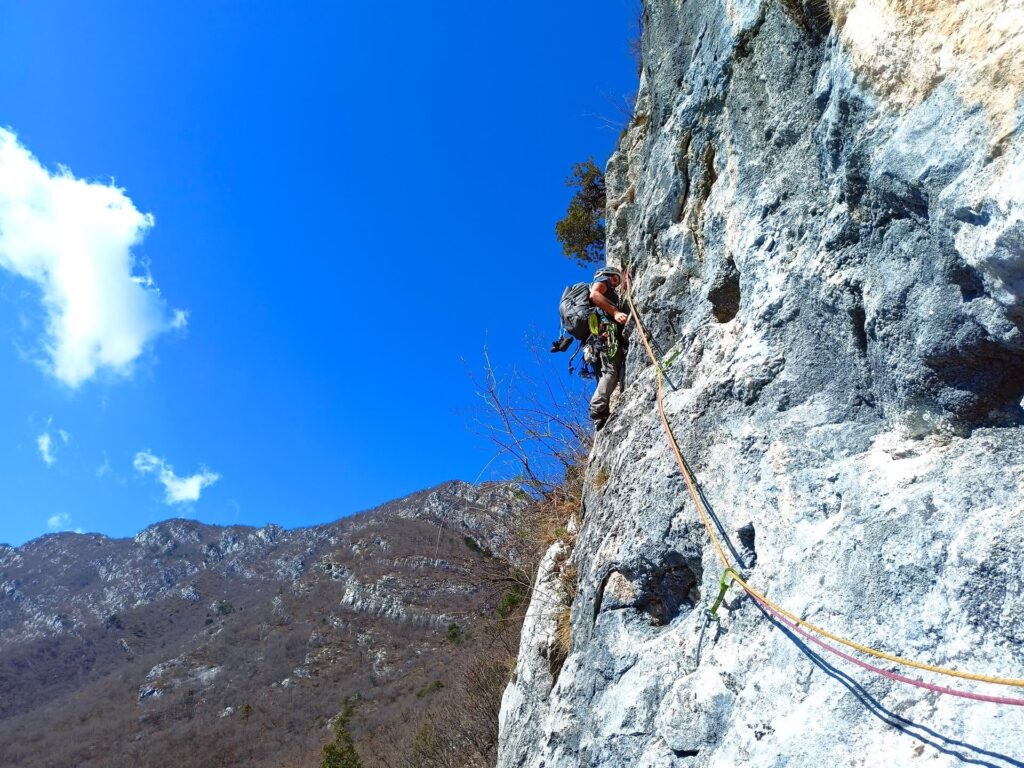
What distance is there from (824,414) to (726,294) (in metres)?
1.25

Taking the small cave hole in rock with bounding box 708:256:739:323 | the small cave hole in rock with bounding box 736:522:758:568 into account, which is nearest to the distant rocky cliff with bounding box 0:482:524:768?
the small cave hole in rock with bounding box 708:256:739:323

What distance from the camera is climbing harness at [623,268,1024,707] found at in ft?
7.00

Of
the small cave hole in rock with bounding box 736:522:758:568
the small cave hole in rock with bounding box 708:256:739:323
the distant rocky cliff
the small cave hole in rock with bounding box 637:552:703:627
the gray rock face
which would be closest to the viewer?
the gray rock face

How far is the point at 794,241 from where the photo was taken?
12.1ft

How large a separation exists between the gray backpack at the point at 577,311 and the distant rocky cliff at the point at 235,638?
2.66m

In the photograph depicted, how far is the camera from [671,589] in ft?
13.4

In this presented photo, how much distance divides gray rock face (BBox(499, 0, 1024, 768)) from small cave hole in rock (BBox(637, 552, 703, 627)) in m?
0.02

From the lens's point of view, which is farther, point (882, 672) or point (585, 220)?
point (585, 220)

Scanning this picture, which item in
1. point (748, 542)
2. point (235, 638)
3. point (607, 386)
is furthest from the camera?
point (235, 638)

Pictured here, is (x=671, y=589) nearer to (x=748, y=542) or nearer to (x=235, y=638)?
(x=748, y=542)

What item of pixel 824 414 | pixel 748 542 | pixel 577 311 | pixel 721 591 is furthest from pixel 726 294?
pixel 577 311

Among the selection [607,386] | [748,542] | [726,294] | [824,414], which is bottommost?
[748,542]

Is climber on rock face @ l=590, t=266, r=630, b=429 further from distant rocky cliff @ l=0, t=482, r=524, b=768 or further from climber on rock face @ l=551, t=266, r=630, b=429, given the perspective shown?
distant rocky cliff @ l=0, t=482, r=524, b=768

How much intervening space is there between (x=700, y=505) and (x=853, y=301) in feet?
4.54
